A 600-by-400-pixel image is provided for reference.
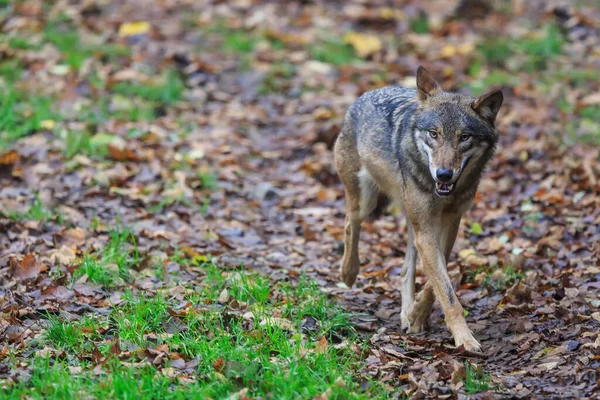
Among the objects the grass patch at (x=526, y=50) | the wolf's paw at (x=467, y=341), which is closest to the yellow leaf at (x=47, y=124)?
the wolf's paw at (x=467, y=341)

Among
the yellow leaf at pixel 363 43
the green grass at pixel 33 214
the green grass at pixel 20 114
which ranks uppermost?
the green grass at pixel 33 214

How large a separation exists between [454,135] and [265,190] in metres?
4.10

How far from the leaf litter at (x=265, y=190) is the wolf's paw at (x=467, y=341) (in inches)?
3.4

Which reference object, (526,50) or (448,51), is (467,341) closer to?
(448,51)

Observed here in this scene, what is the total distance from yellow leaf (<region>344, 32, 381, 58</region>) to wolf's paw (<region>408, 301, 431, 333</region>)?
8.00 metres

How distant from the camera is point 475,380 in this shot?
4.88 metres

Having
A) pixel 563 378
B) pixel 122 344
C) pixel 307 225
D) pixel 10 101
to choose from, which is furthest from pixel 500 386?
pixel 10 101

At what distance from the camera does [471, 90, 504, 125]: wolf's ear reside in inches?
227

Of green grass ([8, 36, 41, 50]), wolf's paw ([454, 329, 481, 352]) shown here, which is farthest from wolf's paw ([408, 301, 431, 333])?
green grass ([8, 36, 41, 50])

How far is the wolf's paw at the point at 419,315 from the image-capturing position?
6.17 meters

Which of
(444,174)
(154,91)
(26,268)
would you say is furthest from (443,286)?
(154,91)

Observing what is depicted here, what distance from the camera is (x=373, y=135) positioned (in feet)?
22.1

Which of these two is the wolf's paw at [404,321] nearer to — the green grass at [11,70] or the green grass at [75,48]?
the green grass at [11,70]

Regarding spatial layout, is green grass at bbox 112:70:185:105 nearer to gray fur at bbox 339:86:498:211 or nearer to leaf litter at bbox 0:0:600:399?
leaf litter at bbox 0:0:600:399
